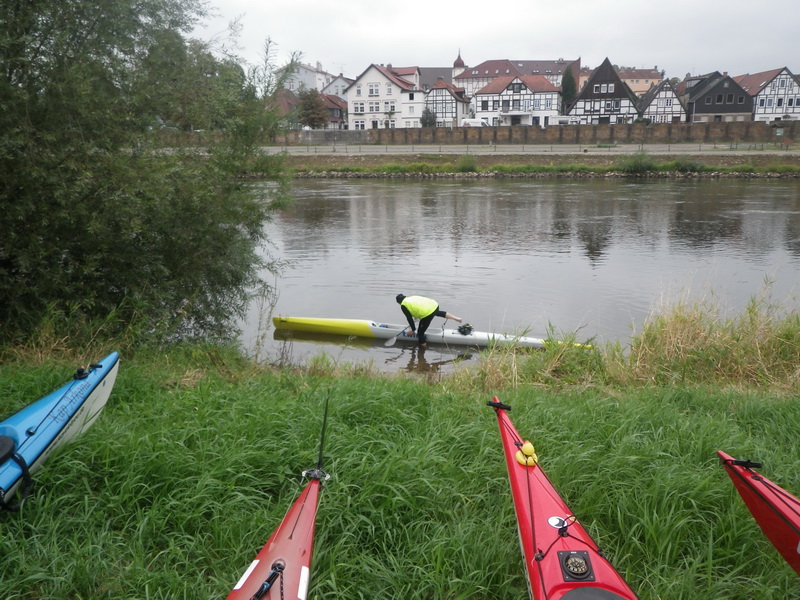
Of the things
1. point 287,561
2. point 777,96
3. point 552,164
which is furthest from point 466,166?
point 287,561

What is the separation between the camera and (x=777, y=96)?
5744cm

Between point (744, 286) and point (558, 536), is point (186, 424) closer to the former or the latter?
point (558, 536)

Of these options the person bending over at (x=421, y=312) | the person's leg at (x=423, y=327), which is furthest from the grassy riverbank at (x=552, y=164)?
the person's leg at (x=423, y=327)

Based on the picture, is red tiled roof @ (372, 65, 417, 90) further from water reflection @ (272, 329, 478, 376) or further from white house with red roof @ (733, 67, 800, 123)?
water reflection @ (272, 329, 478, 376)

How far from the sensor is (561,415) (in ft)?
14.3

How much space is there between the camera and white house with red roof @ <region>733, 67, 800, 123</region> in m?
56.8

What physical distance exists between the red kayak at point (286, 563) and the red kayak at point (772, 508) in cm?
196

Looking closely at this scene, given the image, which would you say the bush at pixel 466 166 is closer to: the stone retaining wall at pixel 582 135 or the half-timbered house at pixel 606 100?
the stone retaining wall at pixel 582 135

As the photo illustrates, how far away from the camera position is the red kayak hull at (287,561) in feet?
7.67

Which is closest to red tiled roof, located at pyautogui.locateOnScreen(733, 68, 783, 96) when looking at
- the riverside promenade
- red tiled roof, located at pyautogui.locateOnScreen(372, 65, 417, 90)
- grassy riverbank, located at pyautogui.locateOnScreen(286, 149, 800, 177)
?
the riverside promenade

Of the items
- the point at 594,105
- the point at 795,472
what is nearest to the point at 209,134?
the point at 795,472

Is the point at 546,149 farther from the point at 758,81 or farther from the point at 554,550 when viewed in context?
the point at 554,550

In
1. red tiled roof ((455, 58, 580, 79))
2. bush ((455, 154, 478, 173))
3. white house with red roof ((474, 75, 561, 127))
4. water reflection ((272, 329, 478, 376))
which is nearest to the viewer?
water reflection ((272, 329, 478, 376))

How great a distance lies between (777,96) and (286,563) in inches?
2687
